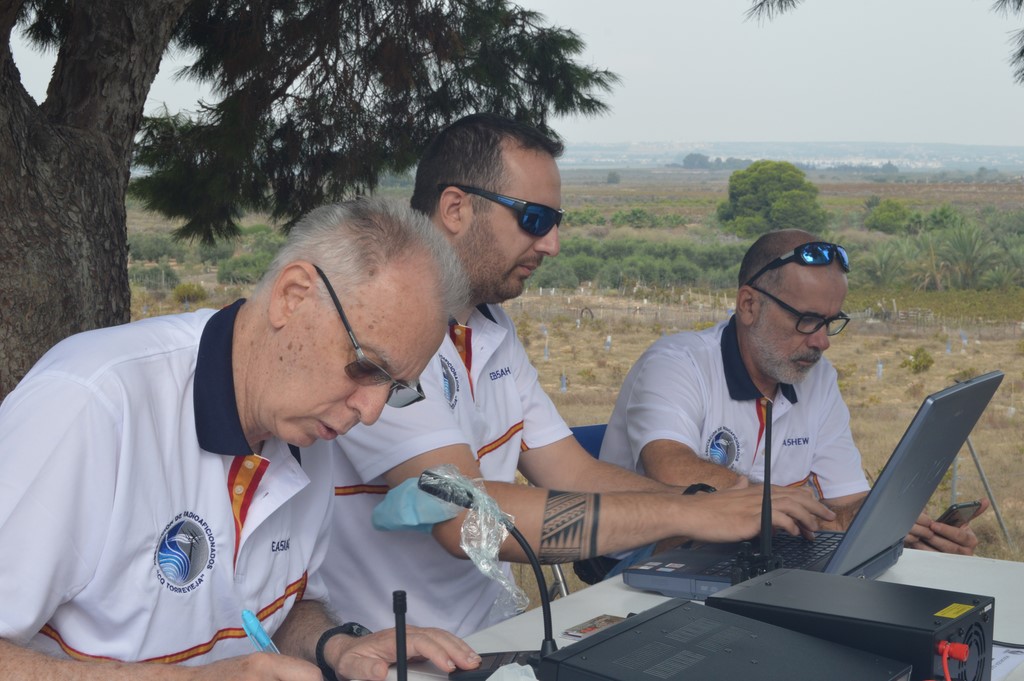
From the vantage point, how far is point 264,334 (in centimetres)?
149

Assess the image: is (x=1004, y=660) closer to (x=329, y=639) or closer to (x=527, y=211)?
(x=329, y=639)

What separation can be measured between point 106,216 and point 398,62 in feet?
4.55

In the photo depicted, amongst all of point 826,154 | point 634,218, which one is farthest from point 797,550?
point 826,154

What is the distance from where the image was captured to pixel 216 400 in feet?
4.90

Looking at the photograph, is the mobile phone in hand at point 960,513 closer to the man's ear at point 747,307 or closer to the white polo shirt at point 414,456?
the man's ear at point 747,307

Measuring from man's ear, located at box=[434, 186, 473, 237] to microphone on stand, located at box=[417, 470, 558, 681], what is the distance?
1071 mm

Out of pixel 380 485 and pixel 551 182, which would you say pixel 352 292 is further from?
pixel 551 182

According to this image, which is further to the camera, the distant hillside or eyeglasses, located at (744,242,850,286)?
the distant hillside

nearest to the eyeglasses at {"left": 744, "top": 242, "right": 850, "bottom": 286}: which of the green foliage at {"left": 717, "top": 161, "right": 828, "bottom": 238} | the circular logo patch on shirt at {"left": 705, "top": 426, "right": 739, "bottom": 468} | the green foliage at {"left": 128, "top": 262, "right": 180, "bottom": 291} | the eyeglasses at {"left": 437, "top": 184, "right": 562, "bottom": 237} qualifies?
the circular logo patch on shirt at {"left": 705, "top": 426, "right": 739, "bottom": 468}

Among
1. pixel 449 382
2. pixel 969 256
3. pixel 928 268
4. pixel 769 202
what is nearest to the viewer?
pixel 449 382

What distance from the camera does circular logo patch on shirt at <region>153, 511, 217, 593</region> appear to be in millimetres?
1463

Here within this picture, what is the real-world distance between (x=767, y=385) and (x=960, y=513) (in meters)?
0.66

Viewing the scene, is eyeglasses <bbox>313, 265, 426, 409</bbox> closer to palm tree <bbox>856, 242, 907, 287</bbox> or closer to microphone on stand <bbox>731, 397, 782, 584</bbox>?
microphone on stand <bbox>731, 397, 782, 584</bbox>

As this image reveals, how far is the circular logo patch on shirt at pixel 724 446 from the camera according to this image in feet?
9.62
